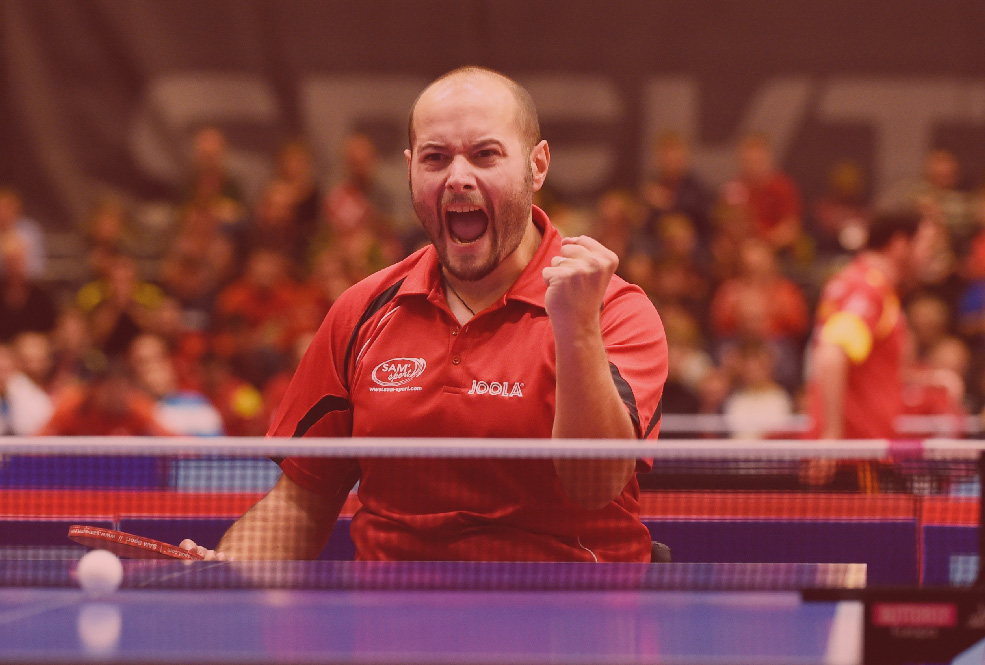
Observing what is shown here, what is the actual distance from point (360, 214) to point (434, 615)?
30.0ft

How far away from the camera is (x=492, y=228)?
2682 mm

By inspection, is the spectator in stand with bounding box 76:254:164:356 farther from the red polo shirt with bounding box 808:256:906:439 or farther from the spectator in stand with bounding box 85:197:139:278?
the red polo shirt with bounding box 808:256:906:439

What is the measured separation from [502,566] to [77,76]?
11225 millimetres

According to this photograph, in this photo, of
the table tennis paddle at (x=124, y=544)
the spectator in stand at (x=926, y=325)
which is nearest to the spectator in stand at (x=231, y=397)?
the spectator in stand at (x=926, y=325)

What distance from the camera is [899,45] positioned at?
41.1 feet

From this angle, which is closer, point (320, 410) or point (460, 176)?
point (460, 176)

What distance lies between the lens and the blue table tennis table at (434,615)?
1844mm

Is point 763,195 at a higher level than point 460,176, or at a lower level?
higher

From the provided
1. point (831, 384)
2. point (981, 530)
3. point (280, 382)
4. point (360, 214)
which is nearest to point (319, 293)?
point (280, 382)

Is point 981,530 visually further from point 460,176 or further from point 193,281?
point 193,281

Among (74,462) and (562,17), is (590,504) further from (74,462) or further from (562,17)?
(562,17)

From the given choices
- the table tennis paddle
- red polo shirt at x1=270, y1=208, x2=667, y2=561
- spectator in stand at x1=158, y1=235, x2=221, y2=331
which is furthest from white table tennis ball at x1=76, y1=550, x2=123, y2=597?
spectator in stand at x1=158, y1=235, x2=221, y2=331

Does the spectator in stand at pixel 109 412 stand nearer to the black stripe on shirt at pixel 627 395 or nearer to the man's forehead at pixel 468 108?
the man's forehead at pixel 468 108

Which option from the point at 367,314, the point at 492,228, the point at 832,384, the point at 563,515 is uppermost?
the point at 832,384
